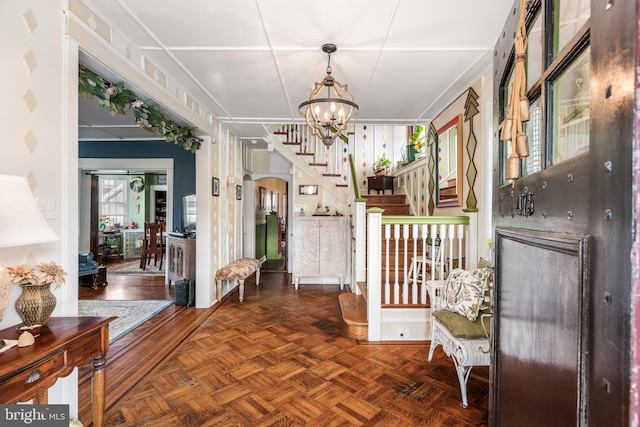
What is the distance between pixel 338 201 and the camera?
6.25m

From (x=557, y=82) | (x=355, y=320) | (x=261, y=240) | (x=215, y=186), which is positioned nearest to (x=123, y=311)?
(x=215, y=186)

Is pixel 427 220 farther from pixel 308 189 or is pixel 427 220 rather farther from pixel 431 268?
pixel 308 189

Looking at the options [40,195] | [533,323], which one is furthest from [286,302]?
[533,323]

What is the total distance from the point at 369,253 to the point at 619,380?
2796 mm

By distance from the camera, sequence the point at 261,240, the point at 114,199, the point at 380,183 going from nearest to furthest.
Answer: the point at 380,183
the point at 261,240
the point at 114,199

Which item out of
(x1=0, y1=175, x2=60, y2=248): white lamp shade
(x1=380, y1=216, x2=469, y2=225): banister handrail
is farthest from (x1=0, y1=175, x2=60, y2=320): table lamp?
(x1=380, y1=216, x2=469, y2=225): banister handrail

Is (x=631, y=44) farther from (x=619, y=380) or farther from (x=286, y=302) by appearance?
(x=286, y=302)

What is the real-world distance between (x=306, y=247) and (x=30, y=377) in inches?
181

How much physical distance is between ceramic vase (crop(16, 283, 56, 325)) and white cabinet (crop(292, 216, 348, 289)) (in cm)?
433

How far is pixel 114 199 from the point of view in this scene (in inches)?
375

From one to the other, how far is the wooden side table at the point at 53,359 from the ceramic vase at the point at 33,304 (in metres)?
0.09

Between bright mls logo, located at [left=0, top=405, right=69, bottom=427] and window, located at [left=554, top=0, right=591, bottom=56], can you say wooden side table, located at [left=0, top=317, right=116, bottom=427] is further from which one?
window, located at [left=554, top=0, right=591, bottom=56]

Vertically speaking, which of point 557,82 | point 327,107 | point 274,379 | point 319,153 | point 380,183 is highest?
point 319,153

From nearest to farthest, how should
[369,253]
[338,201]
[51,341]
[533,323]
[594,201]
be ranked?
[594,201] < [533,323] < [51,341] < [369,253] < [338,201]
